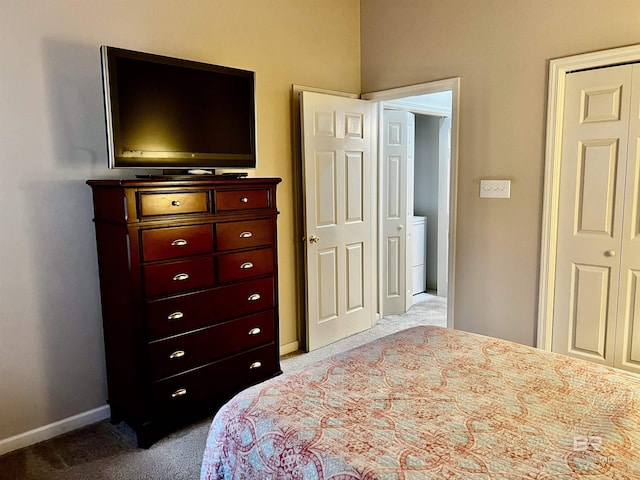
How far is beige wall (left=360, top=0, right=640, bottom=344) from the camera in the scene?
120 inches

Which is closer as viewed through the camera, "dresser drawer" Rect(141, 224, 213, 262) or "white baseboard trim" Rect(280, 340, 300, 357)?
"dresser drawer" Rect(141, 224, 213, 262)

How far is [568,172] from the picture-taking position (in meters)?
3.08

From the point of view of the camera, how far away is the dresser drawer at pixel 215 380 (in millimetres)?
2572

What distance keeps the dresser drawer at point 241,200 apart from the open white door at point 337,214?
31.7 inches

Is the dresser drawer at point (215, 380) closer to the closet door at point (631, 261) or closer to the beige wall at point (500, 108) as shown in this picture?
the beige wall at point (500, 108)

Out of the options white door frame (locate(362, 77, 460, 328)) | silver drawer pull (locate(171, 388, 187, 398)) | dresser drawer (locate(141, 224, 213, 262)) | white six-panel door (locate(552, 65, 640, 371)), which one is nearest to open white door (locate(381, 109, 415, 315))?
white door frame (locate(362, 77, 460, 328))

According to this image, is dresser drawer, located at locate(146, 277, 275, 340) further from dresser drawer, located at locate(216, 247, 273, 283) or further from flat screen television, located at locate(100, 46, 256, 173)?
flat screen television, located at locate(100, 46, 256, 173)

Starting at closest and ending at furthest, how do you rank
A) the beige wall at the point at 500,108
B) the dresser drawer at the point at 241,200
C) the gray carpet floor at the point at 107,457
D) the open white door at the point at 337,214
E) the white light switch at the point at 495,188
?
the gray carpet floor at the point at 107,457, the dresser drawer at the point at 241,200, the beige wall at the point at 500,108, the white light switch at the point at 495,188, the open white door at the point at 337,214

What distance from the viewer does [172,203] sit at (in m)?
2.49

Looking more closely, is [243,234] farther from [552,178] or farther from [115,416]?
[552,178]

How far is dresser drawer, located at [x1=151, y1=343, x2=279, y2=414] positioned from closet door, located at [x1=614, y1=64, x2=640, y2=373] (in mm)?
2241

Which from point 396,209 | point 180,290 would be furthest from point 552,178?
point 180,290

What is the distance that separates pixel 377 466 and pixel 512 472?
1.14 ft

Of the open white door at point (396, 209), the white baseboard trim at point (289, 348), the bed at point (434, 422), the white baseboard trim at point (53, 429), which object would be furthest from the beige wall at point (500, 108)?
the white baseboard trim at point (53, 429)
